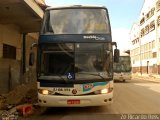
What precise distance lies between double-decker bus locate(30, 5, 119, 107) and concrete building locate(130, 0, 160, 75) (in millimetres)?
47977

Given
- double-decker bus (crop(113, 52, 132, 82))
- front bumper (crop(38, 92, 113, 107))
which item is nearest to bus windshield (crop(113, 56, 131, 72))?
double-decker bus (crop(113, 52, 132, 82))

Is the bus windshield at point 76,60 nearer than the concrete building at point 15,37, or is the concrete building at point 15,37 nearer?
the bus windshield at point 76,60

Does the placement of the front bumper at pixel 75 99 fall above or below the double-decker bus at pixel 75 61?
below

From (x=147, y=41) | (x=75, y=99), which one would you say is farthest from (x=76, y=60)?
(x=147, y=41)

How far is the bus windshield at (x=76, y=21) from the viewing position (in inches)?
511

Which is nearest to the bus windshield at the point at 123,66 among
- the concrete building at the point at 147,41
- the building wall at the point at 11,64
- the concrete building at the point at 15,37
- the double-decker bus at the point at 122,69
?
the double-decker bus at the point at 122,69

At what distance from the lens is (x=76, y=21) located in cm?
1312

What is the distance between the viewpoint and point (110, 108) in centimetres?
1418

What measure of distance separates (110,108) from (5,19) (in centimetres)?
933

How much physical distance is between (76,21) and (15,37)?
11.6 meters

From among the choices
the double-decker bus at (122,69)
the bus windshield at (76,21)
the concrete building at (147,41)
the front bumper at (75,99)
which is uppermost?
the concrete building at (147,41)

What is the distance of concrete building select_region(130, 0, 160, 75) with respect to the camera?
62562 millimetres

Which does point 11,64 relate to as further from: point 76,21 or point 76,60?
point 76,60

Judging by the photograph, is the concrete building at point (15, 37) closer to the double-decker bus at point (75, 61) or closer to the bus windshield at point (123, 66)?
the double-decker bus at point (75, 61)
